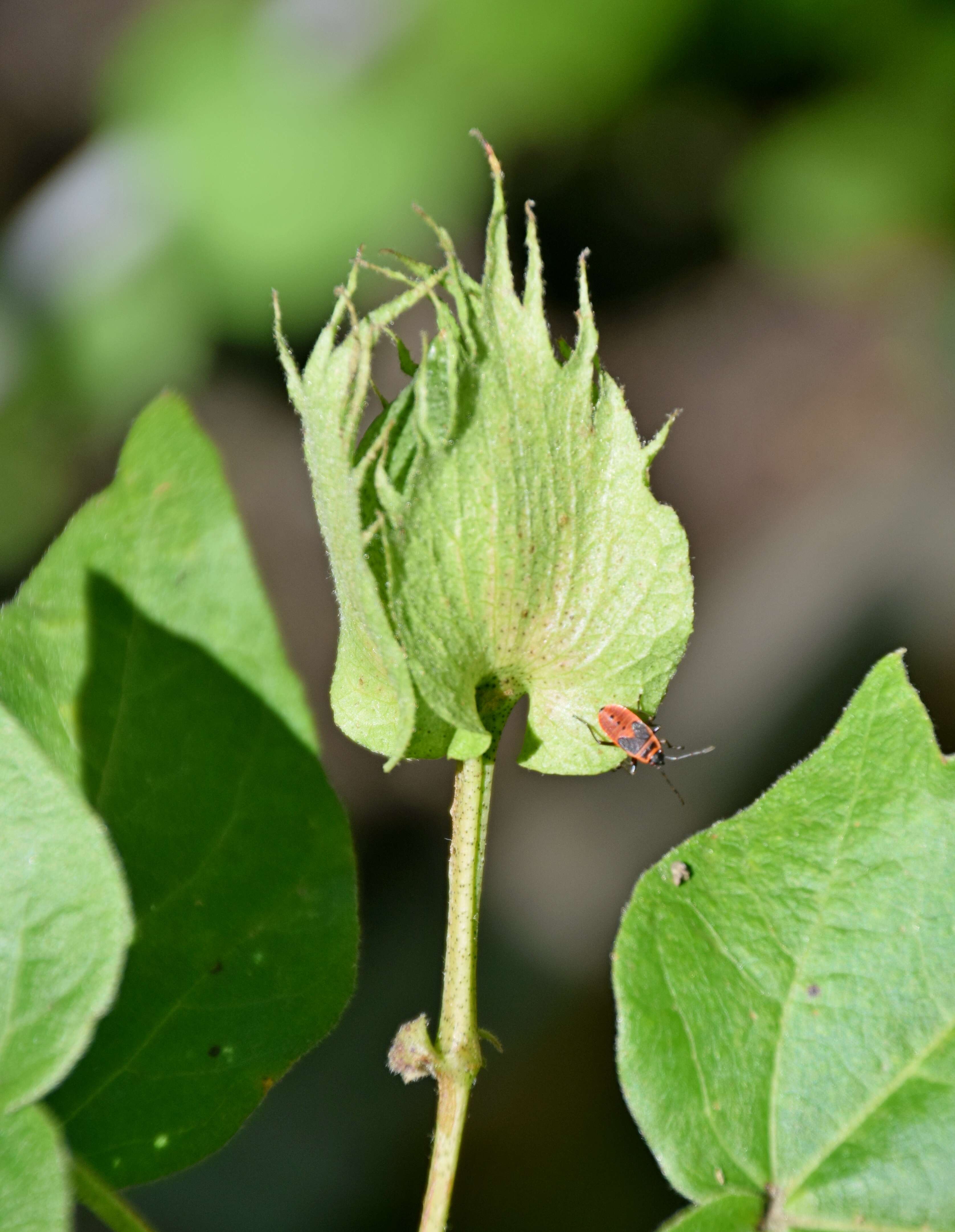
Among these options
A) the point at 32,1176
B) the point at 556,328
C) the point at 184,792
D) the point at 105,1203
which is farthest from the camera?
the point at 556,328

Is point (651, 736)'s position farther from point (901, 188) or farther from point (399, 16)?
point (901, 188)

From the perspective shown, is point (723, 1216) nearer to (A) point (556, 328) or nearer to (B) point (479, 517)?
(B) point (479, 517)

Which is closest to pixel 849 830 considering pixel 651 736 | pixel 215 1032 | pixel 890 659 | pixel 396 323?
pixel 890 659

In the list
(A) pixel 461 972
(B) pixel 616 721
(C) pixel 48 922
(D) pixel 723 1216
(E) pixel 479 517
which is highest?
(E) pixel 479 517

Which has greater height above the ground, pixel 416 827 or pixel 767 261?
pixel 767 261

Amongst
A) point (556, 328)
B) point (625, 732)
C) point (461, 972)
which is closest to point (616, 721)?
point (625, 732)

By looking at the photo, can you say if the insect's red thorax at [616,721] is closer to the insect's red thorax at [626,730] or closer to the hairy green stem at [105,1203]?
the insect's red thorax at [626,730]

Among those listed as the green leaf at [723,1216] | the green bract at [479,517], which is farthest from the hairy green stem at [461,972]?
the green leaf at [723,1216]
